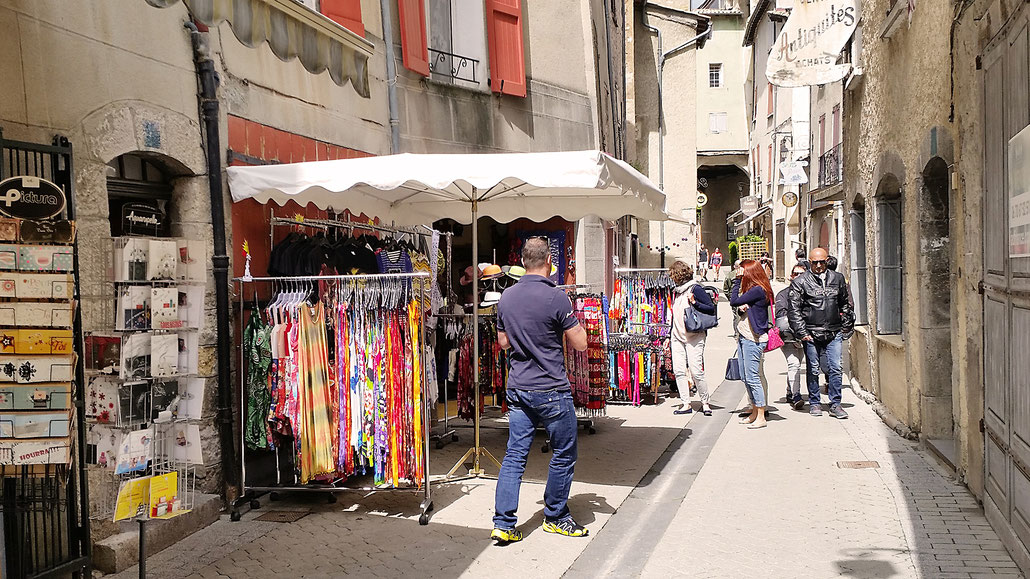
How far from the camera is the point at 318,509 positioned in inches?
242

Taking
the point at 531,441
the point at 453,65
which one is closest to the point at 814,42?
the point at 453,65

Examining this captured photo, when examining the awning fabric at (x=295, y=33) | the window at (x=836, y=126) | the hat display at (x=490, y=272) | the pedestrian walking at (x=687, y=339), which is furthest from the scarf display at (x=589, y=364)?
the window at (x=836, y=126)

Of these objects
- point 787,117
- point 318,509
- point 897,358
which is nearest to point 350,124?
point 318,509

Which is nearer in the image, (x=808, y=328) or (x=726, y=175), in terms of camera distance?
(x=808, y=328)

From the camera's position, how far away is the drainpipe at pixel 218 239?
596 cm

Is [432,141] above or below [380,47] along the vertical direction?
below

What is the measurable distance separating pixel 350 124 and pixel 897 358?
5919mm

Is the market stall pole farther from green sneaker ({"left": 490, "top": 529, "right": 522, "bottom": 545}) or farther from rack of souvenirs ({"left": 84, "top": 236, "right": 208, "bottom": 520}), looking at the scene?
green sneaker ({"left": 490, "top": 529, "right": 522, "bottom": 545})

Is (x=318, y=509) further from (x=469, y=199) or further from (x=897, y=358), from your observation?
(x=897, y=358)

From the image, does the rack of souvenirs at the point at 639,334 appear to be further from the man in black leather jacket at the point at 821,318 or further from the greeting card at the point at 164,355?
the greeting card at the point at 164,355

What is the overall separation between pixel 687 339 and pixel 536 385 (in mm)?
4751

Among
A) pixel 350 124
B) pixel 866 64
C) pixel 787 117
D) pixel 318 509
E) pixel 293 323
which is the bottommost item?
pixel 318 509

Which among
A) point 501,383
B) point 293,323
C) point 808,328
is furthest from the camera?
point 808,328

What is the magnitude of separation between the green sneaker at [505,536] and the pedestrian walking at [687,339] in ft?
15.8
